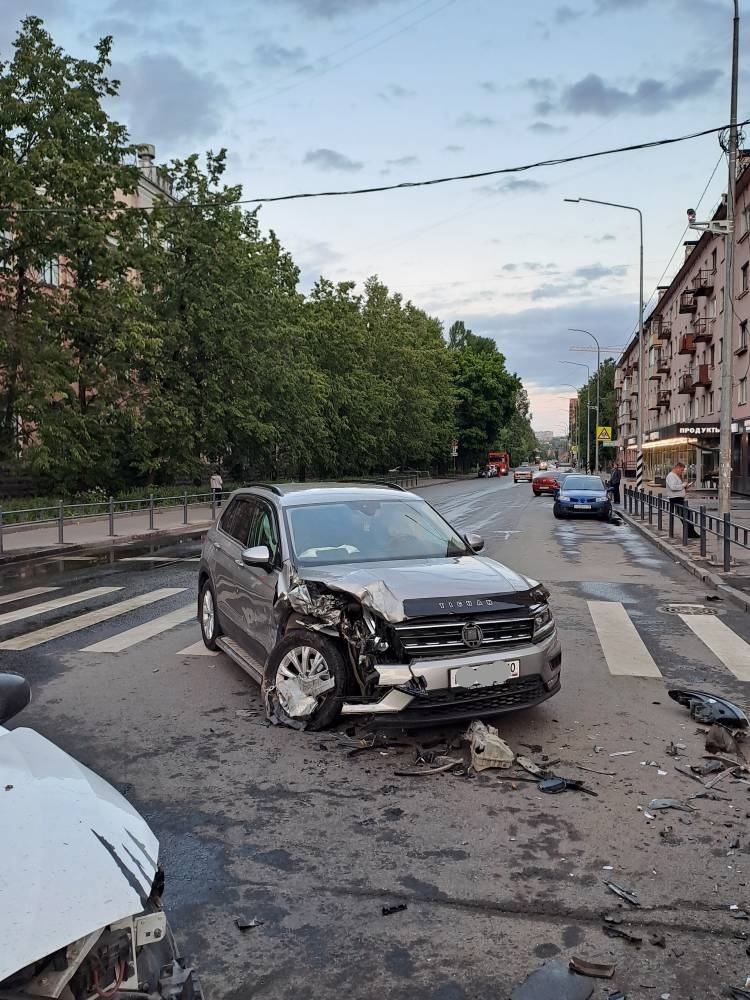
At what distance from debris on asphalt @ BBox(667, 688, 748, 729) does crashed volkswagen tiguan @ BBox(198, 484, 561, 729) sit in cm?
110

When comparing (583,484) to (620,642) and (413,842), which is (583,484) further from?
(413,842)

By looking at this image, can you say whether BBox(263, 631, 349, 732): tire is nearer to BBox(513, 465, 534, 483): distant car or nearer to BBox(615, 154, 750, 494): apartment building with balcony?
BBox(615, 154, 750, 494): apartment building with balcony

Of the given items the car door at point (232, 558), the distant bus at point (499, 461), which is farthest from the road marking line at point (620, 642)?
the distant bus at point (499, 461)

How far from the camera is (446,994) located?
291 centimetres

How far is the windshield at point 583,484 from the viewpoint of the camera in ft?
99.1

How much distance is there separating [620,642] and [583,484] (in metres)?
22.3

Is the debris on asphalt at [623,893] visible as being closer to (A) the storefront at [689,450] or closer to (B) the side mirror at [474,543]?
(B) the side mirror at [474,543]

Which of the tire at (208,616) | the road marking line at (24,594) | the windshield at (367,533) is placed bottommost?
the road marking line at (24,594)

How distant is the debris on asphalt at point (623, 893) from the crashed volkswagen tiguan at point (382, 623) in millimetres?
1669

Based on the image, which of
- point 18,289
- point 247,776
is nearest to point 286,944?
point 247,776

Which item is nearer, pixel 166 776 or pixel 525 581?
pixel 166 776

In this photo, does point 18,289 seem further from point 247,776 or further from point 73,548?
point 247,776

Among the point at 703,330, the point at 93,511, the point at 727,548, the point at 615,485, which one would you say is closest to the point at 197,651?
the point at 727,548

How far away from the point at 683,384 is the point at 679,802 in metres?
59.7
